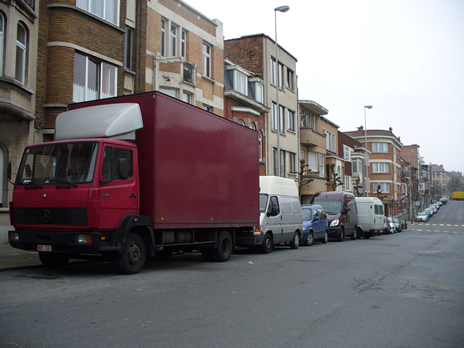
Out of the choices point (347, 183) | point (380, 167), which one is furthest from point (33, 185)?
point (380, 167)

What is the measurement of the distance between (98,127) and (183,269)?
3865 millimetres

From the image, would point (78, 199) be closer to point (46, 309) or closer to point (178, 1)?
point (46, 309)

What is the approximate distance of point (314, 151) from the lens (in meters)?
42.5

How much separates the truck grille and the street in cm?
105

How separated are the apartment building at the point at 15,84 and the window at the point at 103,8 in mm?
1884

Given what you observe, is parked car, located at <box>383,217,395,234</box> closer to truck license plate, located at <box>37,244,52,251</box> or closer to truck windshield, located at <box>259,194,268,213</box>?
truck windshield, located at <box>259,194,268,213</box>

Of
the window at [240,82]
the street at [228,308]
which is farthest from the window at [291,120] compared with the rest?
the street at [228,308]

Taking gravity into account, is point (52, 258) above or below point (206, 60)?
below

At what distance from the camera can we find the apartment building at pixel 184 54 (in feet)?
71.9

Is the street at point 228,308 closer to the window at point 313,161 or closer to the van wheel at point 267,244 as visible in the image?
the van wheel at point 267,244

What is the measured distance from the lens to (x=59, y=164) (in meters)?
9.19

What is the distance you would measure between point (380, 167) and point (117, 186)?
77279mm

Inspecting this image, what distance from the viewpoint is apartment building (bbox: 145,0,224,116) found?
21906 mm

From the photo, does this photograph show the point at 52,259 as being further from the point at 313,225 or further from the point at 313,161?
the point at 313,161
